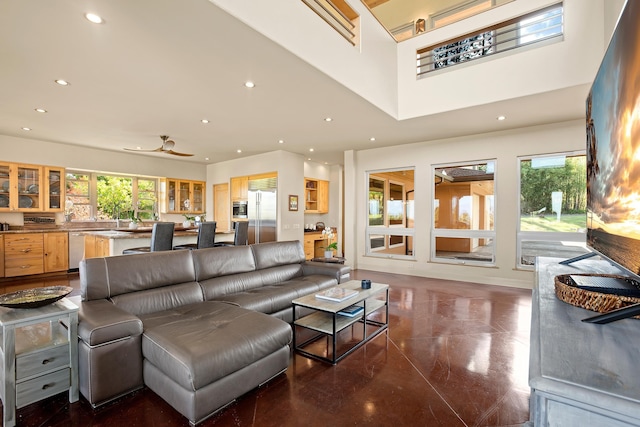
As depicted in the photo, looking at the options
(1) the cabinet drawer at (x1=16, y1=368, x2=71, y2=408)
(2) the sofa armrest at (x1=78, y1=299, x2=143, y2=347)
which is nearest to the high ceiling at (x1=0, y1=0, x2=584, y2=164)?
(2) the sofa armrest at (x1=78, y1=299, x2=143, y2=347)

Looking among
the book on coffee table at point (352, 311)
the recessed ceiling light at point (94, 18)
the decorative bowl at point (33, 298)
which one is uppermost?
the recessed ceiling light at point (94, 18)

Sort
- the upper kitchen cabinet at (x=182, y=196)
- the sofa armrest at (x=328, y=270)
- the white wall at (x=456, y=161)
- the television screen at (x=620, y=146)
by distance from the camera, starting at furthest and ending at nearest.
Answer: the upper kitchen cabinet at (x=182, y=196), the white wall at (x=456, y=161), the sofa armrest at (x=328, y=270), the television screen at (x=620, y=146)

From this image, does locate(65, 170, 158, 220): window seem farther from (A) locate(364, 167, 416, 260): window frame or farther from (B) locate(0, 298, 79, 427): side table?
(B) locate(0, 298, 79, 427): side table

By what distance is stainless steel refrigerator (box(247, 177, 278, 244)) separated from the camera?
7055 millimetres

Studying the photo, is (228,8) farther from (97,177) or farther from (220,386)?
(97,177)

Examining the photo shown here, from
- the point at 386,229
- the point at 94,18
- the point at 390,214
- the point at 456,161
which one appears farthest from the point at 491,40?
the point at 94,18

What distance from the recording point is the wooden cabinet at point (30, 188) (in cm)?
581

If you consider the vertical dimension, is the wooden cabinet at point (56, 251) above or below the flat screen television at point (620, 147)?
below

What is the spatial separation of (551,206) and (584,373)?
17.8 ft

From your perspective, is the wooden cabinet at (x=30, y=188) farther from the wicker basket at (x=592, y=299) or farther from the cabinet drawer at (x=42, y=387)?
the wicker basket at (x=592, y=299)

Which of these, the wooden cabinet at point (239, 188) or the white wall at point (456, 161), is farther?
the wooden cabinet at point (239, 188)

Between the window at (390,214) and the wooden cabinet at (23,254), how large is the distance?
6.60m

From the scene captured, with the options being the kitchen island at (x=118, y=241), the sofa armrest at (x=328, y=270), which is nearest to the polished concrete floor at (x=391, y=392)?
the sofa armrest at (x=328, y=270)

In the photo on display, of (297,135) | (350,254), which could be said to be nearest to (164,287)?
(297,135)
